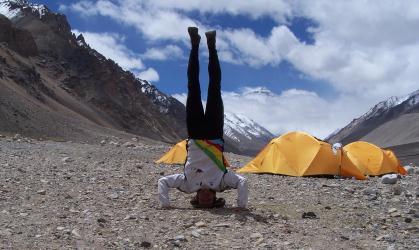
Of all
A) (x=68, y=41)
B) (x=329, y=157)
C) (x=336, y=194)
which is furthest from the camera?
(x=68, y=41)

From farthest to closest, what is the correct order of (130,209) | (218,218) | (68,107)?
(68,107)
(130,209)
(218,218)

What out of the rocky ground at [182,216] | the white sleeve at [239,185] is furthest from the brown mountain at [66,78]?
the white sleeve at [239,185]

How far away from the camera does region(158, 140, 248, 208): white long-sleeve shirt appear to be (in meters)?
9.65

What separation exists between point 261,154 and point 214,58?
8.63 m

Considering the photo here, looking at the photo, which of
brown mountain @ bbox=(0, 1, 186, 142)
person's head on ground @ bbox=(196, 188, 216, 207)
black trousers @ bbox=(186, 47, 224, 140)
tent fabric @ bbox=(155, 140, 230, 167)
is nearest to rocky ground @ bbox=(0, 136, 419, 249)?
person's head on ground @ bbox=(196, 188, 216, 207)

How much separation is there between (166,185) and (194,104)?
1431 millimetres

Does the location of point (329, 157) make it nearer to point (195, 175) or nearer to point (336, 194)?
point (336, 194)

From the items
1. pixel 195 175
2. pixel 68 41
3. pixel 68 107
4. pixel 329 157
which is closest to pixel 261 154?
pixel 329 157

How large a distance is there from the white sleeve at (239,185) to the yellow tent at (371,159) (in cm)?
1014

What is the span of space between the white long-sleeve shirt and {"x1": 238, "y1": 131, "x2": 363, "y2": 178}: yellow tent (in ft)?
23.9

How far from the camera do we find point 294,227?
8422 millimetres

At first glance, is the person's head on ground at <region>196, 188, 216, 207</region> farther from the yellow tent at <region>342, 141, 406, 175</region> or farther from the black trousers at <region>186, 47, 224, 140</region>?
the yellow tent at <region>342, 141, 406, 175</region>

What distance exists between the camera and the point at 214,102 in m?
9.60

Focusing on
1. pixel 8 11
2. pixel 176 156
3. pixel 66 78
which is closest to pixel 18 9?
pixel 8 11
